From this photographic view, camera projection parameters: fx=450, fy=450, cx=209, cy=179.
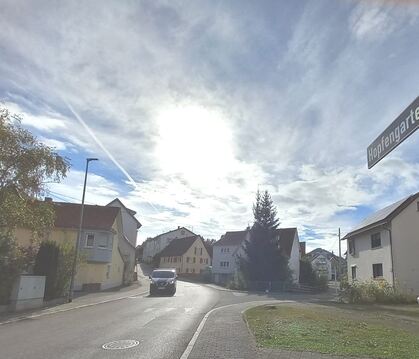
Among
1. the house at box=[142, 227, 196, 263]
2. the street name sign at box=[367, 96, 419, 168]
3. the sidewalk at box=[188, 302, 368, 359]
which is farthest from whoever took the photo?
the house at box=[142, 227, 196, 263]

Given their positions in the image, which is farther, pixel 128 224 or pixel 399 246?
pixel 128 224

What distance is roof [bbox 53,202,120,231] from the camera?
4166cm

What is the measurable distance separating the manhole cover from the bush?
19.4 metres

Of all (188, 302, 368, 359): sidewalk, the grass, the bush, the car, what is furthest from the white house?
(188, 302, 368, 359): sidewalk

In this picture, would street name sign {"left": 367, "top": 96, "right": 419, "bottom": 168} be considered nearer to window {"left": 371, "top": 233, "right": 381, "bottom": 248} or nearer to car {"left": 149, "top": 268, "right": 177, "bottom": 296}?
car {"left": 149, "top": 268, "right": 177, "bottom": 296}

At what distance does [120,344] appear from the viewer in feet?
36.9

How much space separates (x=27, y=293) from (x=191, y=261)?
2798 inches

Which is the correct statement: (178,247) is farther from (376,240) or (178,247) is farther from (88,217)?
(376,240)

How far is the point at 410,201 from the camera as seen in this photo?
31625mm

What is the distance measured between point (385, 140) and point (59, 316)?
16745 mm

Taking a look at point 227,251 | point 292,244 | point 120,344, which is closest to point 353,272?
point 292,244

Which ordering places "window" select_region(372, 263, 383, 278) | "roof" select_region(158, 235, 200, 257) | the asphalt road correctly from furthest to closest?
"roof" select_region(158, 235, 200, 257)
"window" select_region(372, 263, 383, 278)
the asphalt road

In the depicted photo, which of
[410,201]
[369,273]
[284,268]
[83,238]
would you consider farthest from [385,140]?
[284,268]

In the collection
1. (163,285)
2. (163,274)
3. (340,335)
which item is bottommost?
(340,335)
